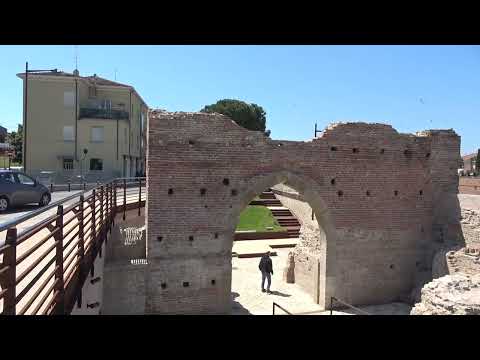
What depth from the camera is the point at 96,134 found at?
29.3 m

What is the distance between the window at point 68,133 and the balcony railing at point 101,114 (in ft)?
4.41

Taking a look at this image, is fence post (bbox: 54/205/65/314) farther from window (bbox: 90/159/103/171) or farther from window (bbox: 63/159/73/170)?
window (bbox: 63/159/73/170)

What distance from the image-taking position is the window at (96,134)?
29172 millimetres

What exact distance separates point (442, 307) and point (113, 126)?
89.2 feet

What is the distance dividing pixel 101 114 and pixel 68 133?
3006 mm

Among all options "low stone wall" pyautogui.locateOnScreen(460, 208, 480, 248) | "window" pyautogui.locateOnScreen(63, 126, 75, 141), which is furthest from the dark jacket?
"window" pyautogui.locateOnScreen(63, 126, 75, 141)

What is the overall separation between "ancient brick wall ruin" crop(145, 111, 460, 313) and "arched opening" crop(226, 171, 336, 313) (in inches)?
1.7

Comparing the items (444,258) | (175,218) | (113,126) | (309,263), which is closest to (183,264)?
(175,218)

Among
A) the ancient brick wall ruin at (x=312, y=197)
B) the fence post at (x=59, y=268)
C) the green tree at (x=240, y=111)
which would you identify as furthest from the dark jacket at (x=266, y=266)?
the green tree at (x=240, y=111)

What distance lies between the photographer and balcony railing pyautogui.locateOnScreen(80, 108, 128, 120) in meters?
29.2

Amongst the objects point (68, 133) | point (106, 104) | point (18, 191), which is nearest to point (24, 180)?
point (18, 191)

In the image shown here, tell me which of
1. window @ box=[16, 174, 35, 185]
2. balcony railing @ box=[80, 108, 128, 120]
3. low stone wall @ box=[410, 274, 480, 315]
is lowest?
low stone wall @ box=[410, 274, 480, 315]

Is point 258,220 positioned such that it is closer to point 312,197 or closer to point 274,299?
point 274,299
